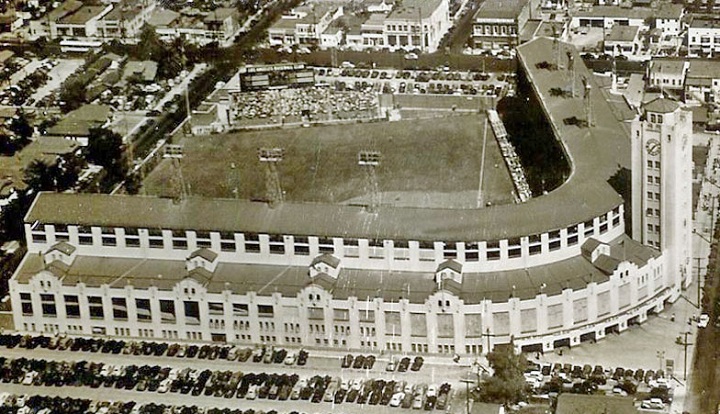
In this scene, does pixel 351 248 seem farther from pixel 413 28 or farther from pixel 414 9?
pixel 414 9

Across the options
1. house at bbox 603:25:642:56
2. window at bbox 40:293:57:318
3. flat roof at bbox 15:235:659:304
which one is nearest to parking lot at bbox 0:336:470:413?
window at bbox 40:293:57:318

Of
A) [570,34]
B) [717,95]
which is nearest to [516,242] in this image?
[717,95]

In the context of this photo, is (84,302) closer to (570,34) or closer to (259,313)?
(259,313)

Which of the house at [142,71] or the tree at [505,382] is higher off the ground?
the house at [142,71]

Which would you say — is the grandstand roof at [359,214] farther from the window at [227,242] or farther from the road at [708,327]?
the road at [708,327]

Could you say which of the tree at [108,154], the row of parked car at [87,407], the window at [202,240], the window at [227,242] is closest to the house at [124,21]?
the tree at [108,154]

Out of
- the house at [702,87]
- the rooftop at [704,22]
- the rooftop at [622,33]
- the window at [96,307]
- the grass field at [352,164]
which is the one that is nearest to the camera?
the window at [96,307]

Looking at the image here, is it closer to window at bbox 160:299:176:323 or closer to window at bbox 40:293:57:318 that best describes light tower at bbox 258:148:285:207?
window at bbox 160:299:176:323

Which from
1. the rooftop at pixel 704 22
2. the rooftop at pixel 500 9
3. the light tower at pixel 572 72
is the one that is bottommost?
the light tower at pixel 572 72
